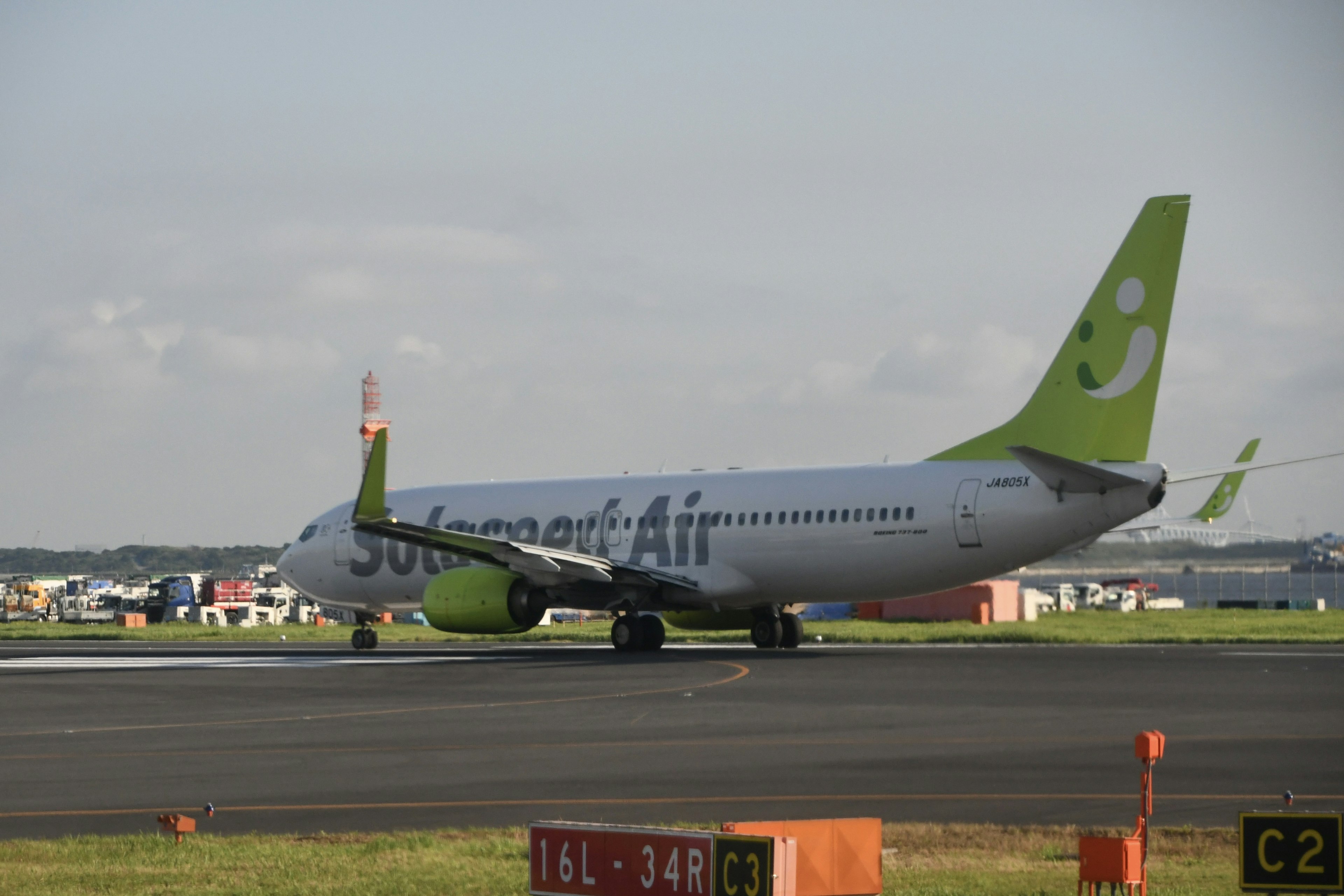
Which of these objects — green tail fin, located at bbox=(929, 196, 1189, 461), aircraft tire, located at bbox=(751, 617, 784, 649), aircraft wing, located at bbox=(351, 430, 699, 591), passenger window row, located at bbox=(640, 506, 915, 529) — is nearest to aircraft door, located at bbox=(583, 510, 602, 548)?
aircraft wing, located at bbox=(351, 430, 699, 591)

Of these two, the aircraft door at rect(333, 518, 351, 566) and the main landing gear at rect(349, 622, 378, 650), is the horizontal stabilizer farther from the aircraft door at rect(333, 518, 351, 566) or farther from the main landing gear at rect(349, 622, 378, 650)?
the aircraft door at rect(333, 518, 351, 566)

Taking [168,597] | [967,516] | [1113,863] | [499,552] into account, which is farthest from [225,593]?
[1113,863]

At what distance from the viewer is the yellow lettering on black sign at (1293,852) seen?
704 centimetres

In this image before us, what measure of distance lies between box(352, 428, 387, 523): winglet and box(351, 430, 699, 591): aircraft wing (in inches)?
0.5

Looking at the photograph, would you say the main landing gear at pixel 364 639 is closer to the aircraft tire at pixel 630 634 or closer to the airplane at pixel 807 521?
the airplane at pixel 807 521

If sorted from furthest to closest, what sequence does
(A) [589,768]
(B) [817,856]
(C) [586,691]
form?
1. (C) [586,691]
2. (A) [589,768]
3. (B) [817,856]

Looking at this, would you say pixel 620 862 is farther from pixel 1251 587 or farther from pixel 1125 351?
pixel 1251 587

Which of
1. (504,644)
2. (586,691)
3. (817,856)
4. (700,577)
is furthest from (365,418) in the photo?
(817,856)

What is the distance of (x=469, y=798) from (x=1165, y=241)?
69.7 ft

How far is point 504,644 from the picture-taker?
4341 centimetres

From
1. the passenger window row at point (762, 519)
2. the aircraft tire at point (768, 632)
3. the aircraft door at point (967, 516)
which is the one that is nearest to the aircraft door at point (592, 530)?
the passenger window row at point (762, 519)

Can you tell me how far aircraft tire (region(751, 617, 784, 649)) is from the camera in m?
36.3

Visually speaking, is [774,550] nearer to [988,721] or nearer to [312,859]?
[988,721]

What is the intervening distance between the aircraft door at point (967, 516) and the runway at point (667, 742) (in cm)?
229
